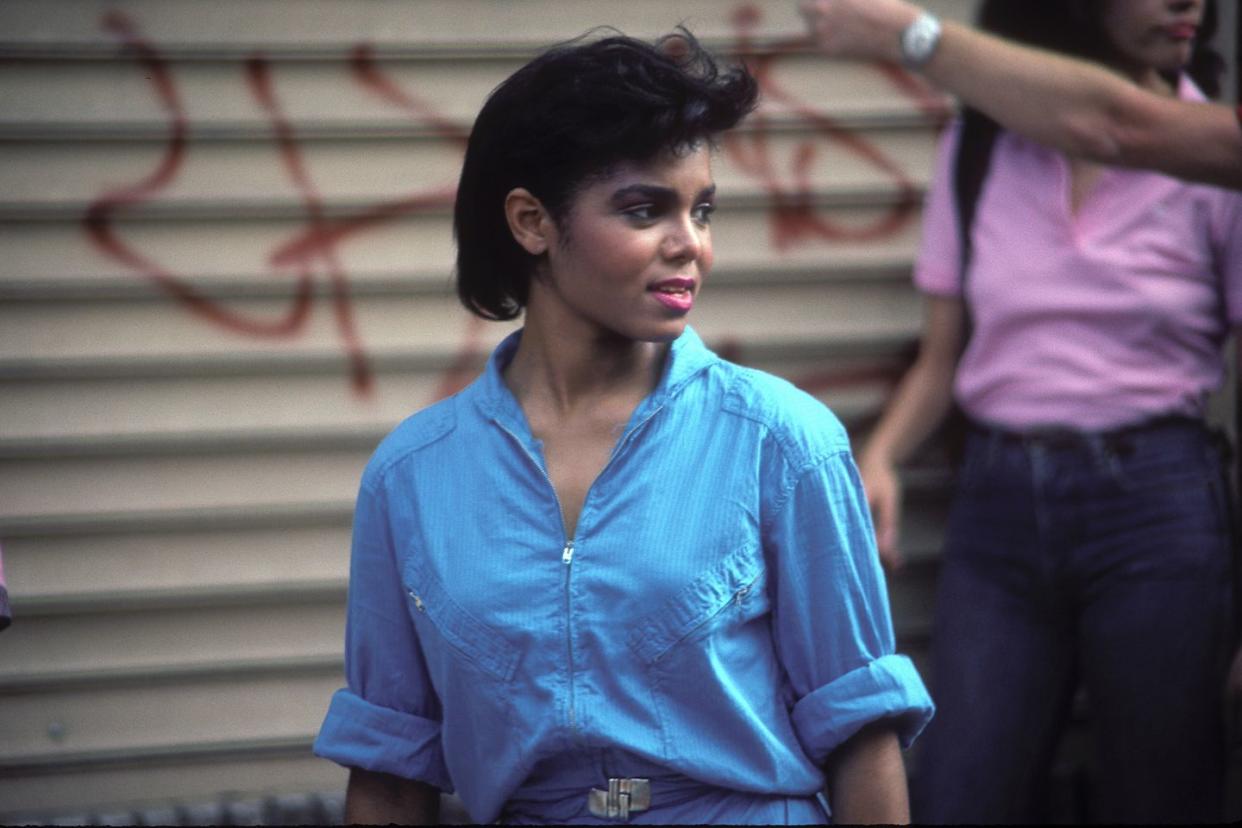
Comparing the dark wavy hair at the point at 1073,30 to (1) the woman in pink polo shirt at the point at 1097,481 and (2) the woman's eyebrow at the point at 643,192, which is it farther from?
(2) the woman's eyebrow at the point at 643,192

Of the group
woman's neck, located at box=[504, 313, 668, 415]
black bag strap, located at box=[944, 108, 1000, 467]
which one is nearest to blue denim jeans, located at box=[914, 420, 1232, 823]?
black bag strap, located at box=[944, 108, 1000, 467]

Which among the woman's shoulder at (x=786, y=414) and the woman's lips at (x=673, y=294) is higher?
the woman's lips at (x=673, y=294)

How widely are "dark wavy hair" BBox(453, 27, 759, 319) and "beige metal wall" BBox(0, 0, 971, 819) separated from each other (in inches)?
56.5

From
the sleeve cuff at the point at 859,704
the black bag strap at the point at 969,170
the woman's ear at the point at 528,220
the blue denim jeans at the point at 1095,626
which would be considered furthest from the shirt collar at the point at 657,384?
the black bag strap at the point at 969,170

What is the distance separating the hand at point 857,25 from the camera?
117 inches

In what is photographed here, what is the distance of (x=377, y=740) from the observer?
1.98 meters

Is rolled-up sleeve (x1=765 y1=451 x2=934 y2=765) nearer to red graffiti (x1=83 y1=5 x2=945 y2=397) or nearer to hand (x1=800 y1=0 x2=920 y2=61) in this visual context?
hand (x1=800 y1=0 x2=920 y2=61)

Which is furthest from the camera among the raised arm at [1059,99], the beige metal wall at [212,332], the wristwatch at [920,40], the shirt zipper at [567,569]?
the beige metal wall at [212,332]

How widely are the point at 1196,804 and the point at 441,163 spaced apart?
2.25 metres

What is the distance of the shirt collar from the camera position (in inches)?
75.9

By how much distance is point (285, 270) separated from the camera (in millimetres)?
3422

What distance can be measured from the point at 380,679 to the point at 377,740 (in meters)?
0.08

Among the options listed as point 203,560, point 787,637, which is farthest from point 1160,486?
point 203,560

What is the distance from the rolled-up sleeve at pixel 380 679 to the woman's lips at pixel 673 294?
479 millimetres
